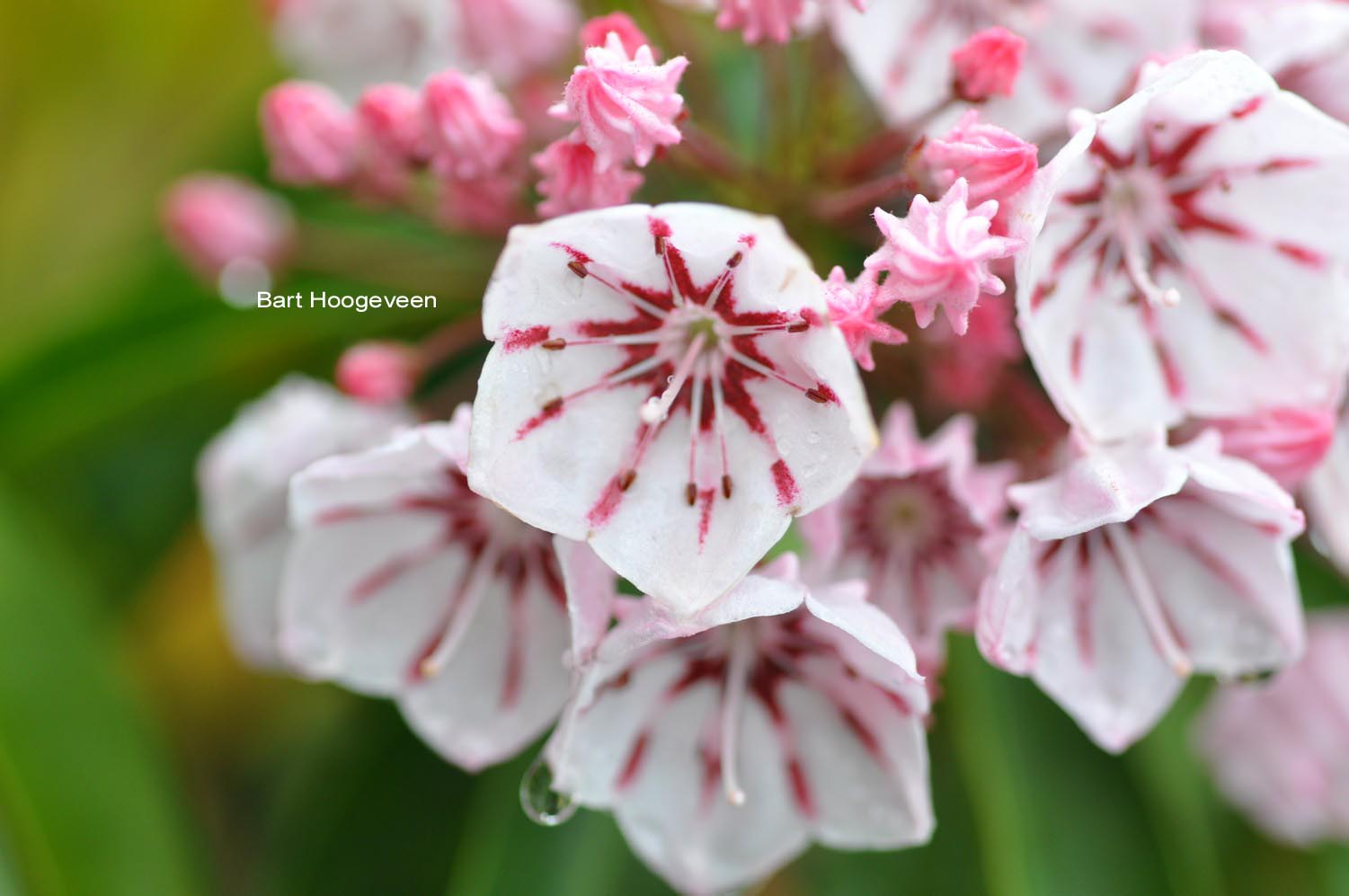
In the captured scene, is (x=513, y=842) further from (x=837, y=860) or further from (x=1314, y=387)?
(x=1314, y=387)

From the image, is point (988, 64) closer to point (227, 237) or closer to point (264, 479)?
point (264, 479)

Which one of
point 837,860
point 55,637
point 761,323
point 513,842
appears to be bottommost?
point 837,860

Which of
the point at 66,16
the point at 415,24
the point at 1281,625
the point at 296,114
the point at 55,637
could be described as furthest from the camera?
the point at 66,16

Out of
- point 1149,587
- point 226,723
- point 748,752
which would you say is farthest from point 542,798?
point 226,723

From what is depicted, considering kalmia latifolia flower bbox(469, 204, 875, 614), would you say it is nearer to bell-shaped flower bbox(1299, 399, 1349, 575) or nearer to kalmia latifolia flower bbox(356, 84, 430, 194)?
kalmia latifolia flower bbox(356, 84, 430, 194)

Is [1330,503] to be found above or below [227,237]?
below

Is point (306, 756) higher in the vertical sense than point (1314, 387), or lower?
lower

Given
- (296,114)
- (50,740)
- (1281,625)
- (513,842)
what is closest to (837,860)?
(513,842)
